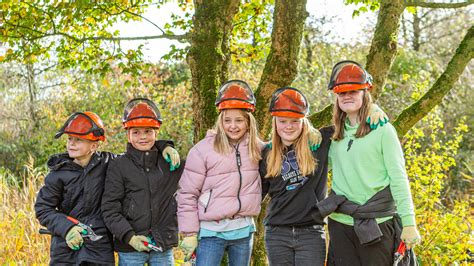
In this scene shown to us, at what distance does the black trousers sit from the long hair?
567 millimetres

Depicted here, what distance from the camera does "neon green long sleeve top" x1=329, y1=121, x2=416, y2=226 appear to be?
3699 mm

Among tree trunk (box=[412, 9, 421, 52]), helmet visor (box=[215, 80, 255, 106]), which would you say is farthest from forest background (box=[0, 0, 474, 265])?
tree trunk (box=[412, 9, 421, 52])

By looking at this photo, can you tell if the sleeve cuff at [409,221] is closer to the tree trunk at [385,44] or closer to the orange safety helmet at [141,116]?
the orange safety helmet at [141,116]

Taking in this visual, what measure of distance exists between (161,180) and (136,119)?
46 cm

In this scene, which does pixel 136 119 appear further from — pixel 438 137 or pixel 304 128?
pixel 438 137

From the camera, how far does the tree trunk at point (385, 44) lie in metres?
5.56

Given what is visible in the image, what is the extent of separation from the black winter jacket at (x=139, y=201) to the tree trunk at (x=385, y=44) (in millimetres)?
2331

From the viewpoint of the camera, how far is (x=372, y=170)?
3805mm

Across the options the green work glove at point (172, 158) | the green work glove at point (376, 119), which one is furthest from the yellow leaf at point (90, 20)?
the green work glove at point (376, 119)

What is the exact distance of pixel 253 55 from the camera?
7.73 metres

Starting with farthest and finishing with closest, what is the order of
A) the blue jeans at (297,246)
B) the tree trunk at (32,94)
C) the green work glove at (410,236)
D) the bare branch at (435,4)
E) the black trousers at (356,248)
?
the tree trunk at (32,94) → the bare branch at (435,4) → the blue jeans at (297,246) → the black trousers at (356,248) → the green work glove at (410,236)

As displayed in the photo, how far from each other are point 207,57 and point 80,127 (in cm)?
158

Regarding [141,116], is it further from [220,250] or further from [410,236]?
[410,236]

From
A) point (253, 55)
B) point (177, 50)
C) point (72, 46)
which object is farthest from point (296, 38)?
point (72, 46)
